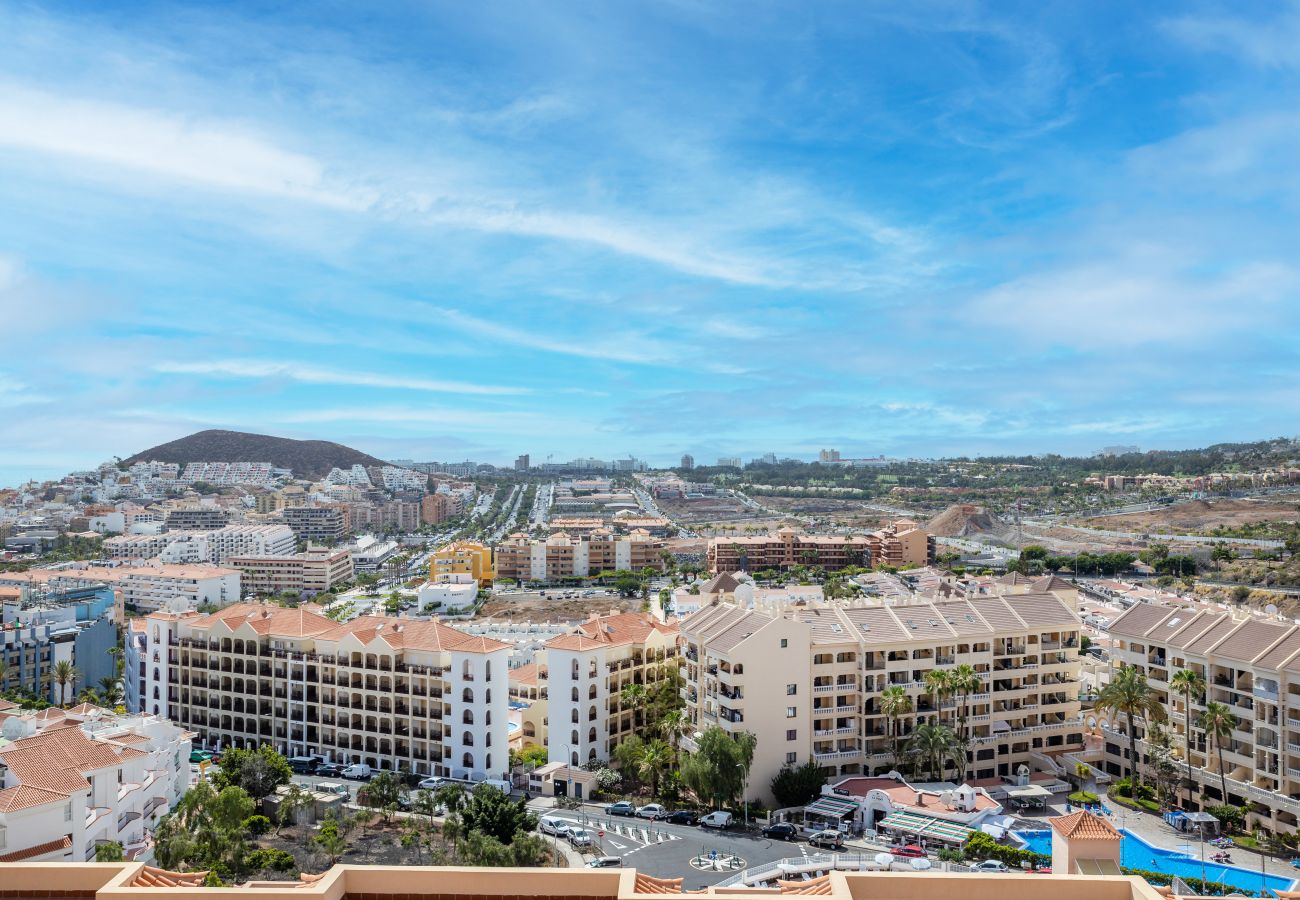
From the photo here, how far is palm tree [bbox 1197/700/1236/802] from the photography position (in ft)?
136

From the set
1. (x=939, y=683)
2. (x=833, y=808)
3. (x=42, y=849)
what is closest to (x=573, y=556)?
(x=939, y=683)

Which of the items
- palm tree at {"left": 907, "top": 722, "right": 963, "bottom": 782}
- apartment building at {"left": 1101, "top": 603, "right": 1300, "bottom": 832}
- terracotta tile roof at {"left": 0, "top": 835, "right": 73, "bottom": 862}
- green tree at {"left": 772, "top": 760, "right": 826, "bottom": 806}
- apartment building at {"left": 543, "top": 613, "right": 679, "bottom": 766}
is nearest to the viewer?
terracotta tile roof at {"left": 0, "top": 835, "right": 73, "bottom": 862}

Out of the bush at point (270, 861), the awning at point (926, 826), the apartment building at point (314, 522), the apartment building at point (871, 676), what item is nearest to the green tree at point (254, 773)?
the bush at point (270, 861)

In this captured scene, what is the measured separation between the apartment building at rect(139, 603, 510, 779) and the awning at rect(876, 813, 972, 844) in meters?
20.1

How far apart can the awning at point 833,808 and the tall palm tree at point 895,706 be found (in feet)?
17.1

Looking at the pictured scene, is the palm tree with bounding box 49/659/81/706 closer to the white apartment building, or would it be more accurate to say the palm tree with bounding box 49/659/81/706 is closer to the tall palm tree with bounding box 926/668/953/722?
the white apartment building

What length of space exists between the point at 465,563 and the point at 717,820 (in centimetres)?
8380

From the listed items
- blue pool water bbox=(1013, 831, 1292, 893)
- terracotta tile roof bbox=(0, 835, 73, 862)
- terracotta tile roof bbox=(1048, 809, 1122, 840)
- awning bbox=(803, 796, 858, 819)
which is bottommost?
blue pool water bbox=(1013, 831, 1292, 893)

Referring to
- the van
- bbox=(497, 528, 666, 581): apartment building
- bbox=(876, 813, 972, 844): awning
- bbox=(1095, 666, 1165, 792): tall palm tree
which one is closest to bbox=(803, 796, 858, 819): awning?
bbox=(876, 813, 972, 844): awning

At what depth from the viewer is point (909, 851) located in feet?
125

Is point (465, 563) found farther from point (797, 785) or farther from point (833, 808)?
point (833, 808)

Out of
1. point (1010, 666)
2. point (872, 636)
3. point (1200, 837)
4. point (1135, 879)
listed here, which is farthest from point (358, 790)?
point (1135, 879)

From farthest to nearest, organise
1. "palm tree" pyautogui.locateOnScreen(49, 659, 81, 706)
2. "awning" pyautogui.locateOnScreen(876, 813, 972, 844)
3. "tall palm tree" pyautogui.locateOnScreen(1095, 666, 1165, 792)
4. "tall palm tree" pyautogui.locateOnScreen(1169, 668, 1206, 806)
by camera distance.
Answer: "palm tree" pyautogui.locateOnScreen(49, 659, 81, 706)
"tall palm tree" pyautogui.locateOnScreen(1095, 666, 1165, 792)
"tall palm tree" pyautogui.locateOnScreen(1169, 668, 1206, 806)
"awning" pyautogui.locateOnScreen(876, 813, 972, 844)

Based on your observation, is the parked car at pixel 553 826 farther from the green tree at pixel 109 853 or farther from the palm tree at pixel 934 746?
the palm tree at pixel 934 746
